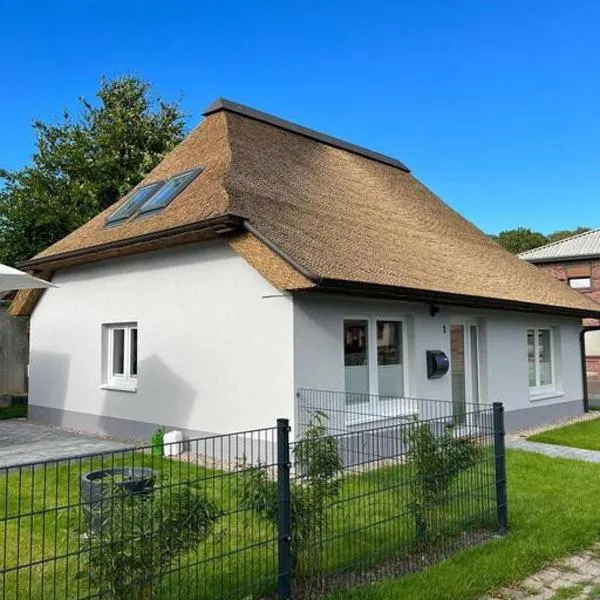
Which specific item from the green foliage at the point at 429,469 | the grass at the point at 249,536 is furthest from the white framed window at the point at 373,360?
the green foliage at the point at 429,469

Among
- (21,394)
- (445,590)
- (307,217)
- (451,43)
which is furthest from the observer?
(21,394)

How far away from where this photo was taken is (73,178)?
76.2ft

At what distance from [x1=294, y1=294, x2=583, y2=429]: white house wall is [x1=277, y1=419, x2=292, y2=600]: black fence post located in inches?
168

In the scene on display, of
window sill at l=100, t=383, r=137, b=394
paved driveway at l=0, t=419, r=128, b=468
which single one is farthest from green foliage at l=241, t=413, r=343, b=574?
window sill at l=100, t=383, r=137, b=394

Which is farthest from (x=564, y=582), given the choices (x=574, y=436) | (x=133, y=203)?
(x=133, y=203)

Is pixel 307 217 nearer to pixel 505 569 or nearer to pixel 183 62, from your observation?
pixel 505 569

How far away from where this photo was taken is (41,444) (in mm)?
10711

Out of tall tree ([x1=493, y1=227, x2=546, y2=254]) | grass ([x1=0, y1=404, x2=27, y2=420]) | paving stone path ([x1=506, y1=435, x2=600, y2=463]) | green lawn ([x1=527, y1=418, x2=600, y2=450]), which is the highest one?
tall tree ([x1=493, y1=227, x2=546, y2=254])

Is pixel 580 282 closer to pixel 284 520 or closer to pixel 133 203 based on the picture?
pixel 133 203

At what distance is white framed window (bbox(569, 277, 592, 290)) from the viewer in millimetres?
32281

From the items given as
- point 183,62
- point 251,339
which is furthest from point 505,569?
point 183,62

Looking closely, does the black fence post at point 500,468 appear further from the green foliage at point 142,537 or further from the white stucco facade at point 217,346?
the white stucco facade at point 217,346

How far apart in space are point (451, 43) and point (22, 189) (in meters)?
16.9

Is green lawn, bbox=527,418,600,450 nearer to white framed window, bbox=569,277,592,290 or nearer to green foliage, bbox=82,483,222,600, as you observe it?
green foliage, bbox=82,483,222,600
